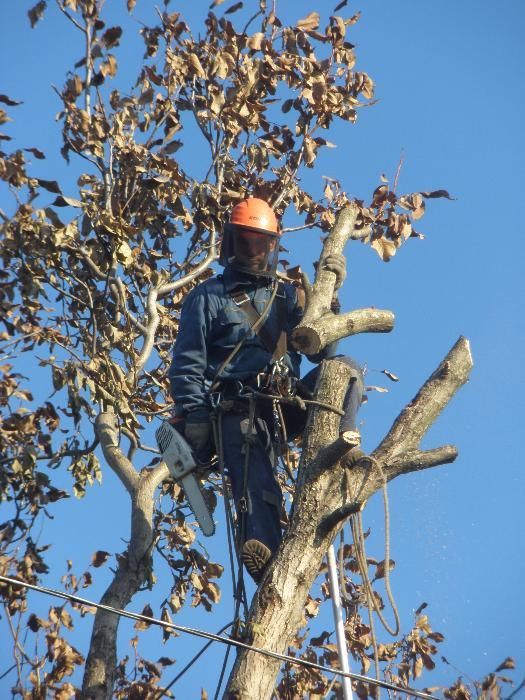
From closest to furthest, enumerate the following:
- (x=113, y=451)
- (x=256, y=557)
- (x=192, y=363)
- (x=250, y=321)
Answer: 1. (x=256, y=557)
2. (x=192, y=363)
3. (x=250, y=321)
4. (x=113, y=451)

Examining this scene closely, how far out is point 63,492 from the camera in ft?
23.8

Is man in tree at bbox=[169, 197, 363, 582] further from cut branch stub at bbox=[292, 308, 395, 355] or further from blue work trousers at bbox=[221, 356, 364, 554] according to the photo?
cut branch stub at bbox=[292, 308, 395, 355]

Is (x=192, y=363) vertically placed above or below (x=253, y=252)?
below

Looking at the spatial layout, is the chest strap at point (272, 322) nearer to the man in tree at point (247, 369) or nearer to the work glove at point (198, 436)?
the man in tree at point (247, 369)

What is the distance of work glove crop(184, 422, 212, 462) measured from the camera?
18.0ft

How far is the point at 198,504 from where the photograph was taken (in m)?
5.48

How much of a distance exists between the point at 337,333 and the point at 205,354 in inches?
42.9

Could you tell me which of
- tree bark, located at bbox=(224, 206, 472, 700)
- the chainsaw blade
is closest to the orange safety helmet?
tree bark, located at bbox=(224, 206, 472, 700)

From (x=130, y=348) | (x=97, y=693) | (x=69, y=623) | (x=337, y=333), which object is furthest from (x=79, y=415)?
(x=337, y=333)

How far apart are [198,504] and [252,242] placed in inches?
60.5

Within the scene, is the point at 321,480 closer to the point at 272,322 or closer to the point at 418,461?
the point at 418,461

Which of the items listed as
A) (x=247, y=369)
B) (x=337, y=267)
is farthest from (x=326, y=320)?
(x=247, y=369)

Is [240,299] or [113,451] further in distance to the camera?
[113,451]

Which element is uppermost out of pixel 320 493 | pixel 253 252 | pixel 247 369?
pixel 253 252
